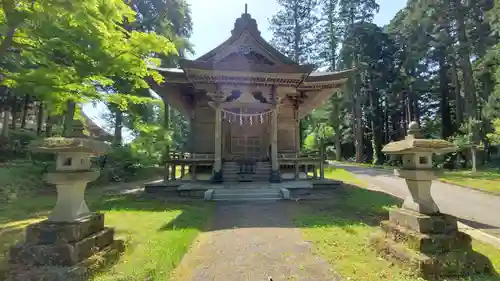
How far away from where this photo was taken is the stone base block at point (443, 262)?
12.7 feet

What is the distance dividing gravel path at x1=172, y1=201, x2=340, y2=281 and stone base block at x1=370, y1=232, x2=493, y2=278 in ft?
3.69

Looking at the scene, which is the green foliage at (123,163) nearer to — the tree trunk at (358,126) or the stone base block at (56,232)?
the stone base block at (56,232)

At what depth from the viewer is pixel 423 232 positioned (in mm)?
4375

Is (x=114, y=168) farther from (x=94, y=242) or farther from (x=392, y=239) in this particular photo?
(x=392, y=239)

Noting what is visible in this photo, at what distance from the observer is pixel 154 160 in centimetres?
1725

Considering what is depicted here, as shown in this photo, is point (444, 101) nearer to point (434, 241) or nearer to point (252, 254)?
point (434, 241)

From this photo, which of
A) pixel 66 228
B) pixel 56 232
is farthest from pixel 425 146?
pixel 56 232

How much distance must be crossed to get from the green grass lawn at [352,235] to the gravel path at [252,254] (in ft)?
0.96

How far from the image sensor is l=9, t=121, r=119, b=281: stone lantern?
12.7 ft

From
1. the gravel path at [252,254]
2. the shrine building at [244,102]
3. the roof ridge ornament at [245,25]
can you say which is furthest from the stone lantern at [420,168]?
the roof ridge ornament at [245,25]

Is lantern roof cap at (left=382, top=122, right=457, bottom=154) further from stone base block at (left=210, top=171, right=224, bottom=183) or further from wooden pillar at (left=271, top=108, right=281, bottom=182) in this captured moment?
stone base block at (left=210, top=171, right=224, bottom=183)

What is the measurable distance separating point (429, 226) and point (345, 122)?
124ft

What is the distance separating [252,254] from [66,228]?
297cm

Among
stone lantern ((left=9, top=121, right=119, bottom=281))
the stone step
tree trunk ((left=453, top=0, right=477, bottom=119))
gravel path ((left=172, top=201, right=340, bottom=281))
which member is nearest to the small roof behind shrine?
the stone step
